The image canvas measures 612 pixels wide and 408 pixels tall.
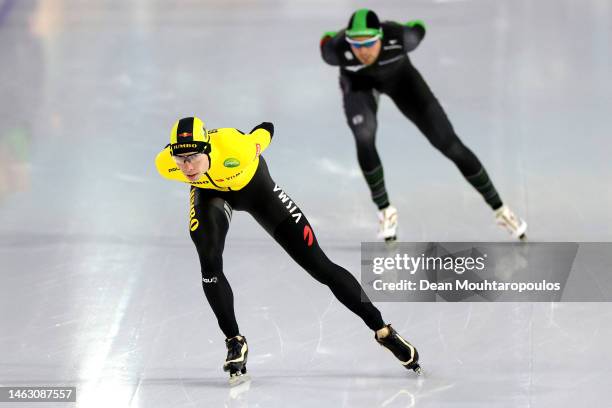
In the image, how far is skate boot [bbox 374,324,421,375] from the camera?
271 inches

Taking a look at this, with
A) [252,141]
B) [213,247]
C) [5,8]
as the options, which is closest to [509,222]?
[252,141]

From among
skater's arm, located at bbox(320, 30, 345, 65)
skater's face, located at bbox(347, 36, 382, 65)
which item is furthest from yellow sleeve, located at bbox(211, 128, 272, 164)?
skater's arm, located at bbox(320, 30, 345, 65)

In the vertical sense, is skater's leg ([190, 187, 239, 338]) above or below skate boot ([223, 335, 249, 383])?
above

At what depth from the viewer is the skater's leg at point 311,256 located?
22.3 feet

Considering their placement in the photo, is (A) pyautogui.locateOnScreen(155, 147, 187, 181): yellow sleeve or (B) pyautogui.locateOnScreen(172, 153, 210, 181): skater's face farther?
(A) pyautogui.locateOnScreen(155, 147, 187, 181): yellow sleeve

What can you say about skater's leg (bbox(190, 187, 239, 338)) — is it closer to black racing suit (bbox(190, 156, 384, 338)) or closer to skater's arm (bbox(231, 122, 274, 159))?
black racing suit (bbox(190, 156, 384, 338))

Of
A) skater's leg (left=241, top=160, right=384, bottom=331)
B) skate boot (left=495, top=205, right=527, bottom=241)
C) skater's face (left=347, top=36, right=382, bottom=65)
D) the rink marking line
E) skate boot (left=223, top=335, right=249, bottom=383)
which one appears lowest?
skate boot (left=223, top=335, right=249, bottom=383)

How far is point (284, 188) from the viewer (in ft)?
31.1

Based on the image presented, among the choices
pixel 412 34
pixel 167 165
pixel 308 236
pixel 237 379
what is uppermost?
pixel 412 34

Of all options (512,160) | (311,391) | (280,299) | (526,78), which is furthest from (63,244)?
(526,78)

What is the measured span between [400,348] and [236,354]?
897mm

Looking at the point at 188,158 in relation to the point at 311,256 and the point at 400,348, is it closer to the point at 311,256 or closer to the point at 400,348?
the point at 311,256

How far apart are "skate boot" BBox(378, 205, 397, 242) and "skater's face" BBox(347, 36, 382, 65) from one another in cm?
104

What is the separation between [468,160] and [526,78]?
2.53 meters
